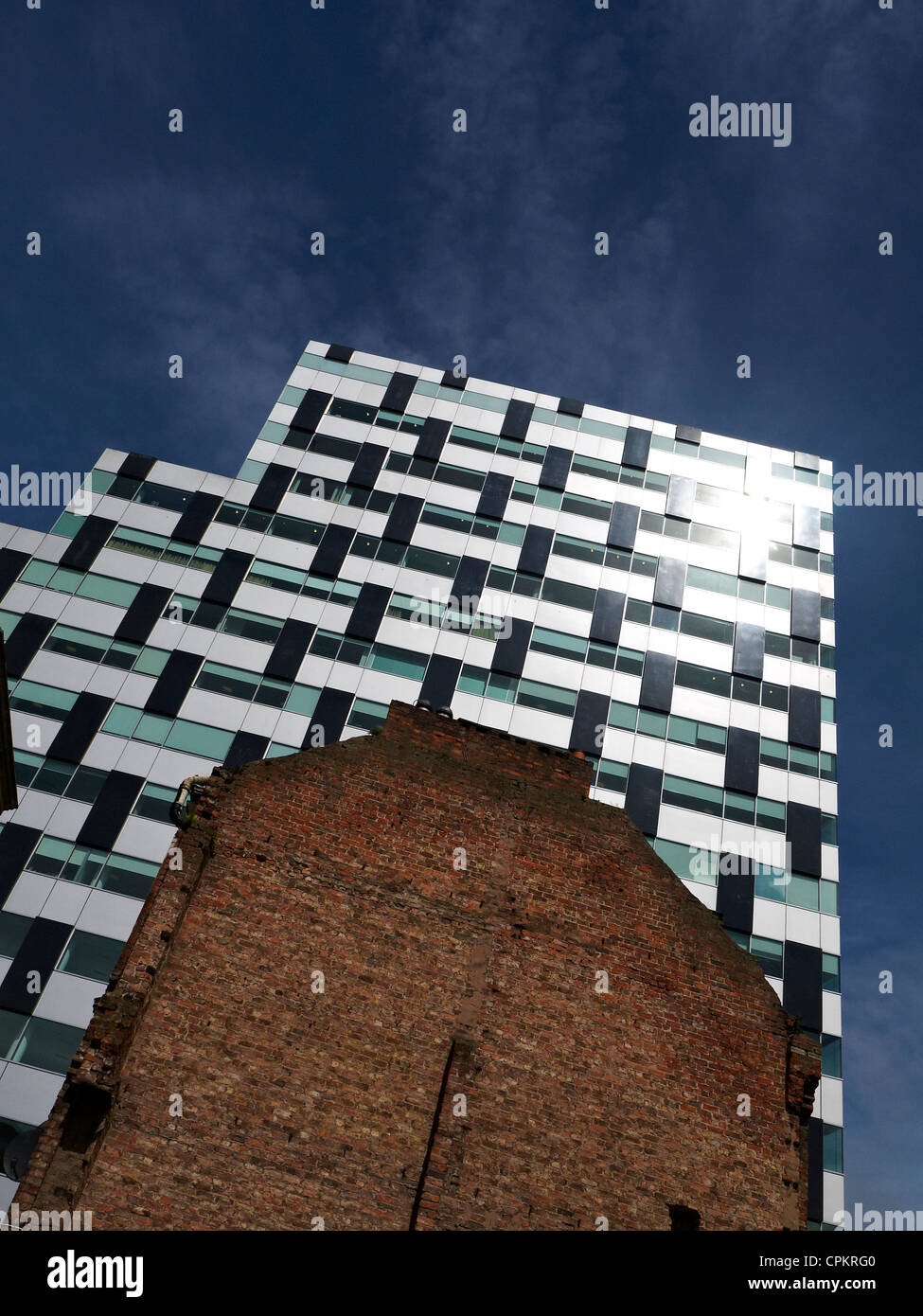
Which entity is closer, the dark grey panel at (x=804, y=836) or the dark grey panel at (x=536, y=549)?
the dark grey panel at (x=804, y=836)

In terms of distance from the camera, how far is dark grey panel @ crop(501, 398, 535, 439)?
40503 mm

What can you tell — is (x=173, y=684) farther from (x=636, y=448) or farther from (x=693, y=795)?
(x=636, y=448)

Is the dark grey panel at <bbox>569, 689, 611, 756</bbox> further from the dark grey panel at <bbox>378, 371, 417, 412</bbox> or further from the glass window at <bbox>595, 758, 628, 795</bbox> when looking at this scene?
the dark grey panel at <bbox>378, 371, 417, 412</bbox>

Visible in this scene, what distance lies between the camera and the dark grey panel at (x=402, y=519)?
119 feet

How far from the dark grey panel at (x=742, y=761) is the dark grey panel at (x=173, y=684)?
65.7ft

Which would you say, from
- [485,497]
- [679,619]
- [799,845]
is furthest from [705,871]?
[485,497]

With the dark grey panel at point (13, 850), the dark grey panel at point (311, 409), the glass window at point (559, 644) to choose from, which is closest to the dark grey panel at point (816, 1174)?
the glass window at point (559, 644)

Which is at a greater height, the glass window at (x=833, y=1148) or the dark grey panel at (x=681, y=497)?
the dark grey panel at (x=681, y=497)

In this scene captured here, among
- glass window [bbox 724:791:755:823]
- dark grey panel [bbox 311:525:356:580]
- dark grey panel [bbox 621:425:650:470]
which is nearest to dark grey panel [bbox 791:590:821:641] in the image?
glass window [bbox 724:791:755:823]

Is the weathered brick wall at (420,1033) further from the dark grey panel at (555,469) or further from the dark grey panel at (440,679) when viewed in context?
A: the dark grey panel at (555,469)

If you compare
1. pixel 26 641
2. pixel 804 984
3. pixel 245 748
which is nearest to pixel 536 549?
pixel 245 748

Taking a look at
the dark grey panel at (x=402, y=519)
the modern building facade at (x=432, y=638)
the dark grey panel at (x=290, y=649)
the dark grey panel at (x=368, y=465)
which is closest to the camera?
the modern building facade at (x=432, y=638)

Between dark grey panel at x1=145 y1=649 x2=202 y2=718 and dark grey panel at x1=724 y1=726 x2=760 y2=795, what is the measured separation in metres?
20.0
